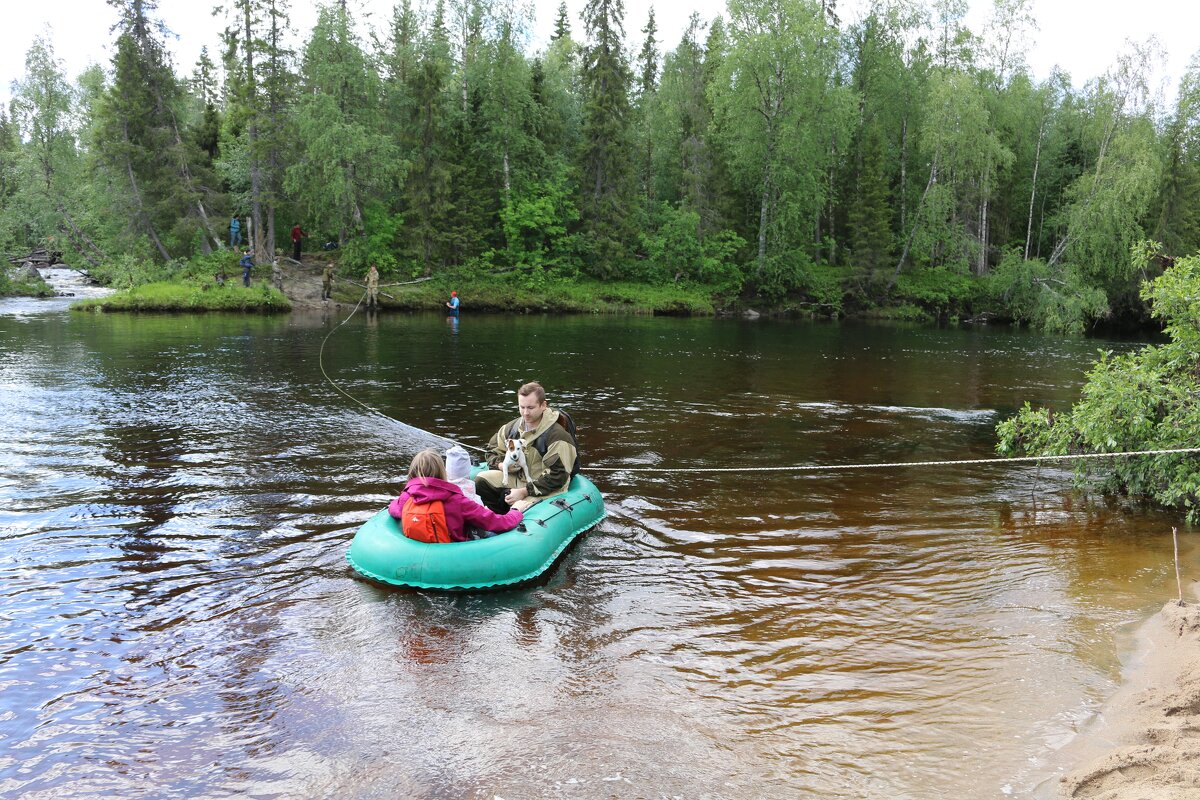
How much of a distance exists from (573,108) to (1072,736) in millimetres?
48240

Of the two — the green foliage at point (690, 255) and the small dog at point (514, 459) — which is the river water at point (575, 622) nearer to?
the small dog at point (514, 459)

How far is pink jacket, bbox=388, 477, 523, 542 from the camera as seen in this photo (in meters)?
6.87

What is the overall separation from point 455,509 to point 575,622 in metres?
1.44

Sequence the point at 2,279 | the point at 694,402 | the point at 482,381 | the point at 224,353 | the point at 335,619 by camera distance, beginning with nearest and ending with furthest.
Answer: the point at 335,619, the point at 694,402, the point at 482,381, the point at 224,353, the point at 2,279

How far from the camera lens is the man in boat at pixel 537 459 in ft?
26.5

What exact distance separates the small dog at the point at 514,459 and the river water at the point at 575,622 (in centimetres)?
102

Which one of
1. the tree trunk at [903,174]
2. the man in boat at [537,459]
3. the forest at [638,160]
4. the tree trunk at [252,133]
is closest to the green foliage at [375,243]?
the forest at [638,160]

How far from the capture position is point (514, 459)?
820cm

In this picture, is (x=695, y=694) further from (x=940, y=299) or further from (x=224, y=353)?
(x=940, y=299)

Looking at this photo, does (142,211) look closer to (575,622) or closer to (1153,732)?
(575,622)

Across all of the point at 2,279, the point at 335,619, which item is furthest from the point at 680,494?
the point at 2,279

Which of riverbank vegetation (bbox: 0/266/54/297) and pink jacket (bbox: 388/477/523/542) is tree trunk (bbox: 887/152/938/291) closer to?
pink jacket (bbox: 388/477/523/542)

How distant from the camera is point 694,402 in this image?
644 inches

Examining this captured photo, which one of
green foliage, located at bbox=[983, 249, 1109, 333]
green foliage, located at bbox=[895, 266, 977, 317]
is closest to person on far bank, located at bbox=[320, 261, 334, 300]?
green foliage, located at bbox=[895, 266, 977, 317]
